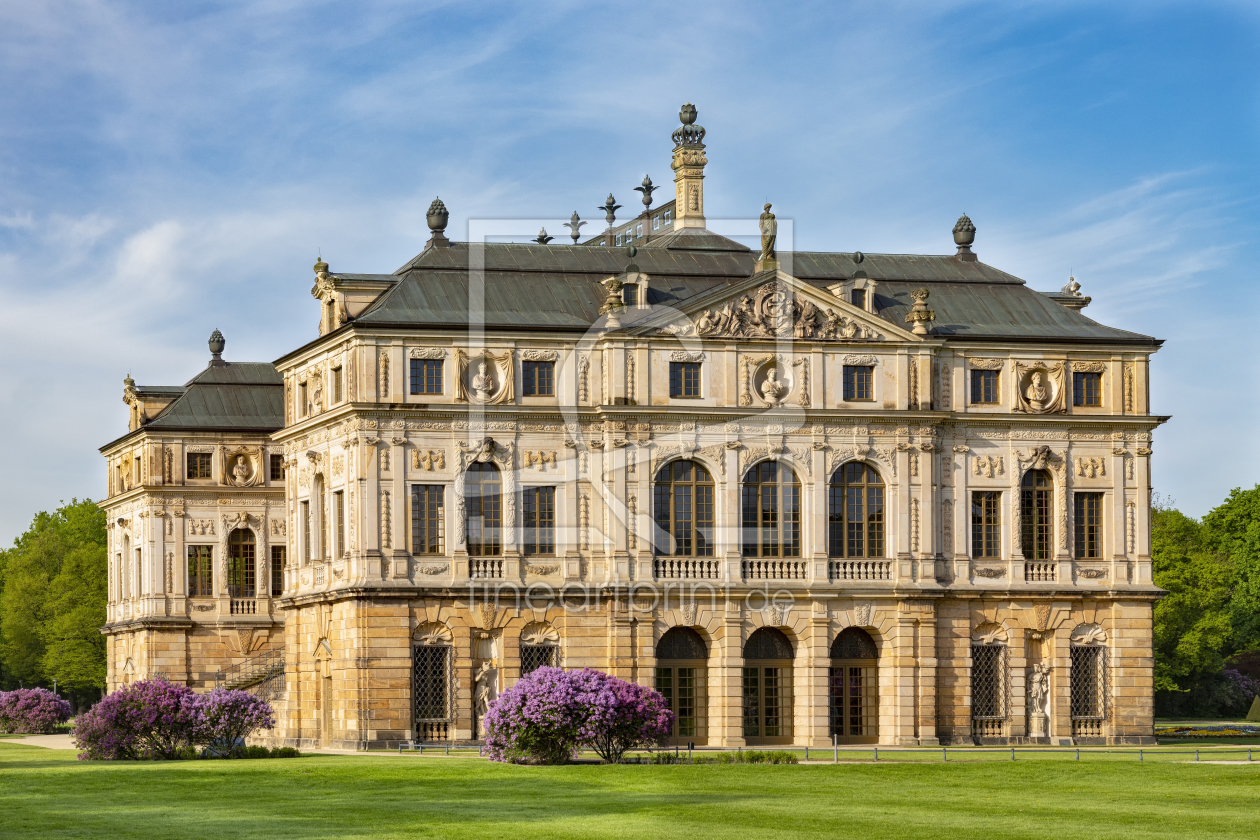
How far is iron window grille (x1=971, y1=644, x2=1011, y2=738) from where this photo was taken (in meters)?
71.7

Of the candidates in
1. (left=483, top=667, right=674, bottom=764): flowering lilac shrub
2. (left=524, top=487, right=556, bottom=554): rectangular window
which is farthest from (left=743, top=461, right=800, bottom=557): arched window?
(left=483, top=667, right=674, bottom=764): flowering lilac shrub

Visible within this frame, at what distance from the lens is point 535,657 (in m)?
68.8

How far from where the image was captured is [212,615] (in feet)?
298

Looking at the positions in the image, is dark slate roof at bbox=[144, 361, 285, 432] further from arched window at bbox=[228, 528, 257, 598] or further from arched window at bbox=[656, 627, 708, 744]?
arched window at bbox=[656, 627, 708, 744]

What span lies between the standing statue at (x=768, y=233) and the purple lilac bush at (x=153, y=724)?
2445 centimetres

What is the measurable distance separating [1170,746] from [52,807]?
130 ft

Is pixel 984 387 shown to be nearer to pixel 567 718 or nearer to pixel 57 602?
pixel 567 718

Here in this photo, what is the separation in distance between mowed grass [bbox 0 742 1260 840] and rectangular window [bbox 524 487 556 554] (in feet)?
38.9

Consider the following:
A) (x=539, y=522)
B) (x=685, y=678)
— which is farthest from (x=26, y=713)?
(x=685, y=678)

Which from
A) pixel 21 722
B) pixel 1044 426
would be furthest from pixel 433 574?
pixel 21 722

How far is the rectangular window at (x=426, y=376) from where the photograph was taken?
68.9 m

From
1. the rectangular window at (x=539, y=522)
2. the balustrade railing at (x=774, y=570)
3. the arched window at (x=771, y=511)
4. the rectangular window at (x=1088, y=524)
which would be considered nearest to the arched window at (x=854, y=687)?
the balustrade railing at (x=774, y=570)

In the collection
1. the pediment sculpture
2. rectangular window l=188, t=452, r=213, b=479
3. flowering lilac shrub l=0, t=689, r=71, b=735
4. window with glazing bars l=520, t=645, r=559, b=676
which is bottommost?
flowering lilac shrub l=0, t=689, r=71, b=735

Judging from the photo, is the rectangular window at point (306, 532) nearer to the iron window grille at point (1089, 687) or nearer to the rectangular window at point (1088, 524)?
the rectangular window at point (1088, 524)
